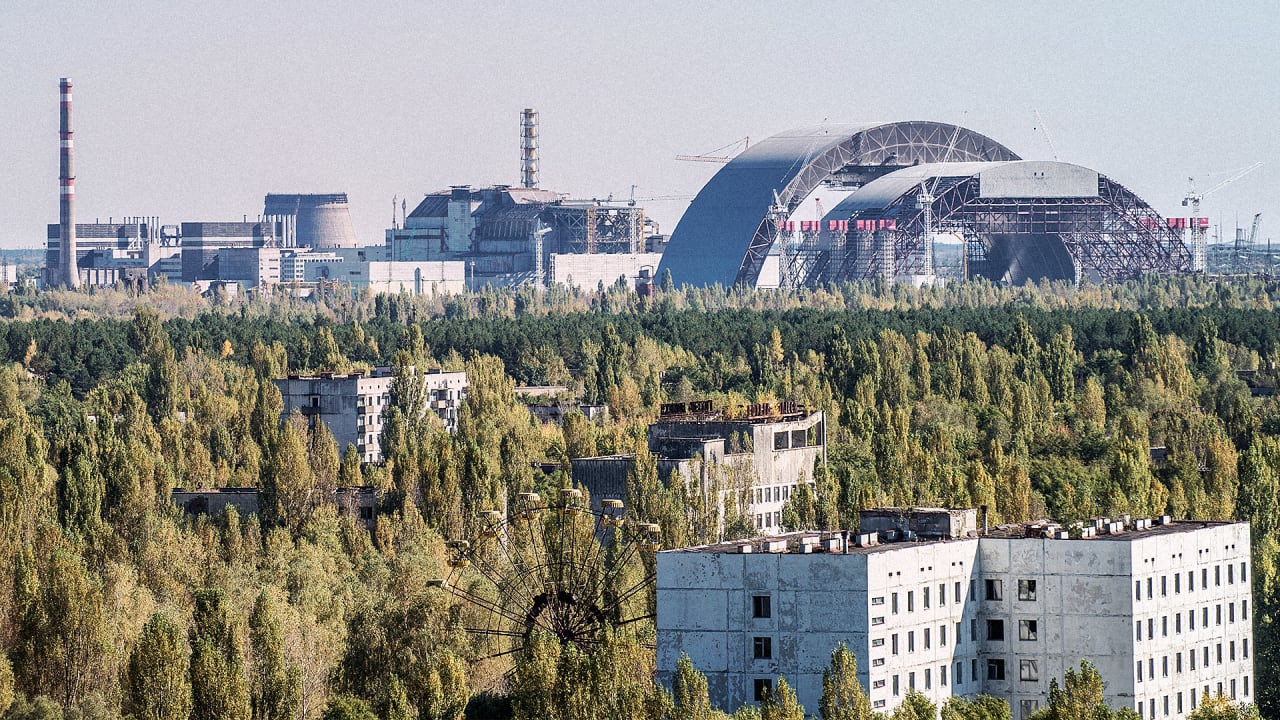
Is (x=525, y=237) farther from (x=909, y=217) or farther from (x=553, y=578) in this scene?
(x=553, y=578)

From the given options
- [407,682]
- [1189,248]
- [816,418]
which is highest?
[1189,248]

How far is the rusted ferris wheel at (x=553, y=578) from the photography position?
37906mm

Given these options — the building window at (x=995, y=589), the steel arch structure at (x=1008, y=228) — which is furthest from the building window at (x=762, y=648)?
the steel arch structure at (x=1008, y=228)

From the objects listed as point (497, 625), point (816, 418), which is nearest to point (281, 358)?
point (816, 418)

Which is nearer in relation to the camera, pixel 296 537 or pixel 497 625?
pixel 497 625

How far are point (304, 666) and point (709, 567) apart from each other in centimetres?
744

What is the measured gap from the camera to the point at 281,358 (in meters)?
90.2

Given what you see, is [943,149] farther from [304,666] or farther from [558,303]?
[304,666]

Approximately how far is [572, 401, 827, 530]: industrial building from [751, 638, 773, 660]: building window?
694 inches

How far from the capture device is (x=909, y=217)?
138 meters

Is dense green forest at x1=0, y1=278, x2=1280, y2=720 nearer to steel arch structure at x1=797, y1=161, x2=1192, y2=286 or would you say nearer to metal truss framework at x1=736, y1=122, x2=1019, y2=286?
steel arch structure at x1=797, y1=161, x2=1192, y2=286

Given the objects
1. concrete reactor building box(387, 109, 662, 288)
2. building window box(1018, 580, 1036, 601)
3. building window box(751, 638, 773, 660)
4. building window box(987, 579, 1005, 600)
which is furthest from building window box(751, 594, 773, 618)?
concrete reactor building box(387, 109, 662, 288)

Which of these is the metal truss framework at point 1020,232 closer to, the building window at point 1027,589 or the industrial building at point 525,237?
the industrial building at point 525,237

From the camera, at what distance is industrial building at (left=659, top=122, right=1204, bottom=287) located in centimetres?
13750
